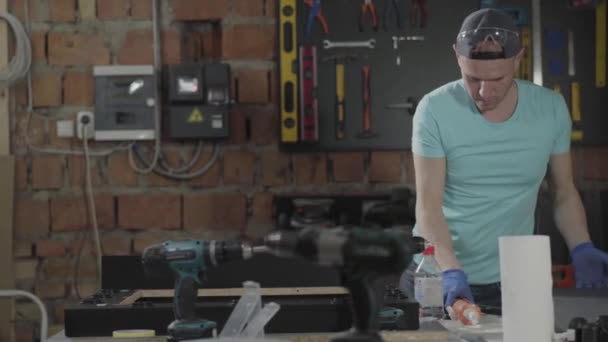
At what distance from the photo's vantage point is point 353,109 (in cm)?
281

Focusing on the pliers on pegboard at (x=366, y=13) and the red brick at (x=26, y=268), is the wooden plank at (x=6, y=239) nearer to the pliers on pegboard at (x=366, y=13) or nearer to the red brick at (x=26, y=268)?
the red brick at (x=26, y=268)

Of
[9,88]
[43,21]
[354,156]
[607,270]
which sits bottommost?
[607,270]

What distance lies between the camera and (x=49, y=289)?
2.80 m

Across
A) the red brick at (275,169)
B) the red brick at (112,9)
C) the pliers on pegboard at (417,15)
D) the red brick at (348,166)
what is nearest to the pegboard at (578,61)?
the pliers on pegboard at (417,15)

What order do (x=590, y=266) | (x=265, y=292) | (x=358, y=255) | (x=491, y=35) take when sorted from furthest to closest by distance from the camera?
(x=590, y=266) → (x=491, y=35) → (x=265, y=292) → (x=358, y=255)

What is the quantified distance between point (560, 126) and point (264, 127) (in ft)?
3.41

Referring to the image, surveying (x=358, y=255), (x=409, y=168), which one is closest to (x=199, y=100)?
(x=409, y=168)

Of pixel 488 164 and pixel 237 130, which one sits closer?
pixel 488 164

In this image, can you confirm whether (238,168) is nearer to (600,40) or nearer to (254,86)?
(254,86)

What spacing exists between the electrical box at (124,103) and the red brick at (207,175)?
16 centimetres

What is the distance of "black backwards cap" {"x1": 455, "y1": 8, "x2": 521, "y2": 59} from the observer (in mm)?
1888

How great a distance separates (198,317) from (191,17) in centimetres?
170

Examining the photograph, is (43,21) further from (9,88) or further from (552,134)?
(552,134)

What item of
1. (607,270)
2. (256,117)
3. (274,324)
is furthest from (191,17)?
(274,324)
